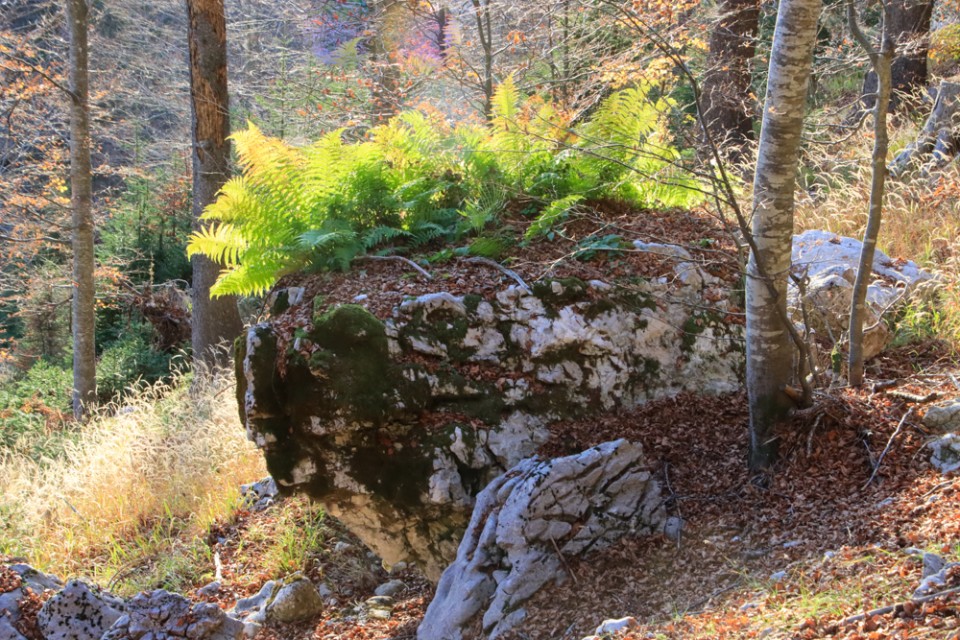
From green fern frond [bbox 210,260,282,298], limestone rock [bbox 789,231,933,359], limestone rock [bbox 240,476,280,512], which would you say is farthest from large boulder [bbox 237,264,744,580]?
limestone rock [bbox 240,476,280,512]

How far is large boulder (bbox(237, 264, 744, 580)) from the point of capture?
149 inches

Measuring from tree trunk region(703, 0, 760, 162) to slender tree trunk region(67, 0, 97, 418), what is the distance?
7449 millimetres

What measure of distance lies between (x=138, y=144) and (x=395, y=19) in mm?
7195

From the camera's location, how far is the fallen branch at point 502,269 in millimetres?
4227

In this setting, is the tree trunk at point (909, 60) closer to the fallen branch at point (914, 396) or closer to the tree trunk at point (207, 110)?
the fallen branch at point (914, 396)

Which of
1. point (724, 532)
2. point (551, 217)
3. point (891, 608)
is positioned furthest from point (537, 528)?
point (551, 217)

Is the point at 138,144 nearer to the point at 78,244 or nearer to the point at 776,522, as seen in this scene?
the point at 78,244

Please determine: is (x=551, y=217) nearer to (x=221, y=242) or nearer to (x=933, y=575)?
(x=221, y=242)

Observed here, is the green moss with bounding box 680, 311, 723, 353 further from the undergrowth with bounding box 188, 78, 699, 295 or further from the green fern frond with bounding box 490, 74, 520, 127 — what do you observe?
the green fern frond with bounding box 490, 74, 520, 127

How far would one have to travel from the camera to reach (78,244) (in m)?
9.30

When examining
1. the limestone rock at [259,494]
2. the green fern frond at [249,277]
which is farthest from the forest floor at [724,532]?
the green fern frond at [249,277]

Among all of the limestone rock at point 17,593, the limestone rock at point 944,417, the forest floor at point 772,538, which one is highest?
the limestone rock at point 944,417

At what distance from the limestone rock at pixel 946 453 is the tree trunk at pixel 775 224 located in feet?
2.00

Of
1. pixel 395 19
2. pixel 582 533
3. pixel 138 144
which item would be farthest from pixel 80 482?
pixel 138 144
